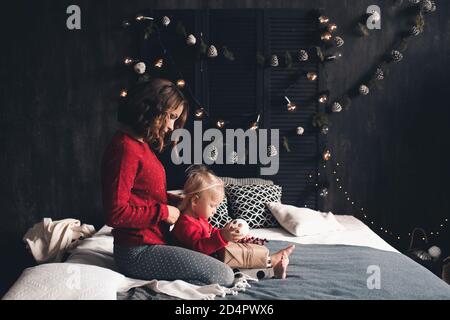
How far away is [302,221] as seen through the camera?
313cm

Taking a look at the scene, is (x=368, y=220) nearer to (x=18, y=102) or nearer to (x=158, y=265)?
(x=158, y=265)

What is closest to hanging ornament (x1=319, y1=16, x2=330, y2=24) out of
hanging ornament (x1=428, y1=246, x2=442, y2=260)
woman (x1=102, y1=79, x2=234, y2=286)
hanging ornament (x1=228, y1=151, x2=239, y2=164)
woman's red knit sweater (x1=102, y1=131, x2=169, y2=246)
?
hanging ornament (x1=228, y1=151, x2=239, y2=164)

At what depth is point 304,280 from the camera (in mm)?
2133

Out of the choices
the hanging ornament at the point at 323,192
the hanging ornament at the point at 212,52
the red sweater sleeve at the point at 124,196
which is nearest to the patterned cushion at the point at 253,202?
the hanging ornament at the point at 323,192

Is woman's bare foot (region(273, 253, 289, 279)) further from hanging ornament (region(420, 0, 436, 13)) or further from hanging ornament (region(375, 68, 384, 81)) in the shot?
hanging ornament (region(420, 0, 436, 13))

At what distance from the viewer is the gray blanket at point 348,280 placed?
1.94 m

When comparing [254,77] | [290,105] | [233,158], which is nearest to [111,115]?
[233,158]

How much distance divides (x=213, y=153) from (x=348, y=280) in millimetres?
1793

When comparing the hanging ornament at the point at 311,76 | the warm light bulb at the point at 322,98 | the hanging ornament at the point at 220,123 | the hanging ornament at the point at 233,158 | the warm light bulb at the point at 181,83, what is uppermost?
the hanging ornament at the point at 311,76

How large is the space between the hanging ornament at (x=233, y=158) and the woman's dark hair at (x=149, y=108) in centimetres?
167

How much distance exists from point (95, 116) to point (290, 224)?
5.44 ft

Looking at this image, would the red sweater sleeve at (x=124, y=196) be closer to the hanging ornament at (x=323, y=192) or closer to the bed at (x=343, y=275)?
the bed at (x=343, y=275)

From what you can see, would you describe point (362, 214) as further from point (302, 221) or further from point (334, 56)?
point (334, 56)

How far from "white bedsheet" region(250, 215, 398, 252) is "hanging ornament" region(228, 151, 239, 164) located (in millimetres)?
657
